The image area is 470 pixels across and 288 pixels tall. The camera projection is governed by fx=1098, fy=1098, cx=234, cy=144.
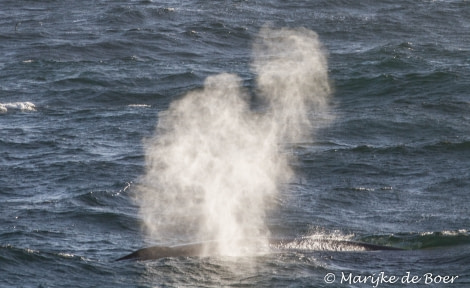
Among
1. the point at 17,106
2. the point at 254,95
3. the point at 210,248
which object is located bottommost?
the point at 17,106

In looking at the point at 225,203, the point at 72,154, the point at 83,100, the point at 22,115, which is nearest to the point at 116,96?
the point at 83,100

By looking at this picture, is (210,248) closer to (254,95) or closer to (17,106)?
(17,106)

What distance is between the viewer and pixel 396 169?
3459 cm

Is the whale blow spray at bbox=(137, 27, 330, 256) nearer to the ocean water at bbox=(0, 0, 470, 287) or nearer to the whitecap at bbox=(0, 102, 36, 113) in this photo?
the ocean water at bbox=(0, 0, 470, 287)

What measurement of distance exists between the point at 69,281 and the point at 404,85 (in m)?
27.9

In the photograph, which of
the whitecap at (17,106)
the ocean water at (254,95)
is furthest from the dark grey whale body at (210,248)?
the whitecap at (17,106)

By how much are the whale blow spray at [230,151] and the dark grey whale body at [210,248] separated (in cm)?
35

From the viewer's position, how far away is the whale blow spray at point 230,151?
2767 centimetres

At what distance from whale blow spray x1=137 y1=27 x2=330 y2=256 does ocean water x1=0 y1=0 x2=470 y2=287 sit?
569mm

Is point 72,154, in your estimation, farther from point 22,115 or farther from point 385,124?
point 385,124

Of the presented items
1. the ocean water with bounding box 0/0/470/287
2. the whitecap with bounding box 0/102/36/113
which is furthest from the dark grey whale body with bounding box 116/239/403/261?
the whitecap with bounding box 0/102/36/113

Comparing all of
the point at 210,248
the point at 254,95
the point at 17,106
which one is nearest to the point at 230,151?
the point at 254,95

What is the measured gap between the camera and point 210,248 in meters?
23.3

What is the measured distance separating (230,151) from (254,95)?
9044 millimetres
